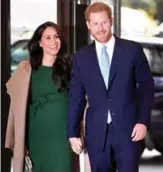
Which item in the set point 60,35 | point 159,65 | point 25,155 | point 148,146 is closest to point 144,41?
point 159,65

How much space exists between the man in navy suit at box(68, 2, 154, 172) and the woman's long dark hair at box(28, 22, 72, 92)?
42 centimetres

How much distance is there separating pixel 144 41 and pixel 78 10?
0.59 meters

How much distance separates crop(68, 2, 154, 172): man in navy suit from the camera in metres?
2.62

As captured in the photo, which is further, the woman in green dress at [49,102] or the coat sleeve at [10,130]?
the coat sleeve at [10,130]

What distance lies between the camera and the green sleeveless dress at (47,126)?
3.11 m

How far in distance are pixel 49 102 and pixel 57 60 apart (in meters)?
0.26

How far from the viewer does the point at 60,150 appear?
3.16 meters

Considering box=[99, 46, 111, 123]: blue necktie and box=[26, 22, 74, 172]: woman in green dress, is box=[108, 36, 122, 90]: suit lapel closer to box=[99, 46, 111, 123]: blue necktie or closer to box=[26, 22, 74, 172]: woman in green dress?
box=[99, 46, 111, 123]: blue necktie

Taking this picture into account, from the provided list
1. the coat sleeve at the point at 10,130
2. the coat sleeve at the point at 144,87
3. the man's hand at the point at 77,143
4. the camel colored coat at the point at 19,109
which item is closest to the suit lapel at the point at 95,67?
the coat sleeve at the point at 144,87

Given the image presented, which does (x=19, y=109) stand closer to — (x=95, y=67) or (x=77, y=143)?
(x=77, y=143)

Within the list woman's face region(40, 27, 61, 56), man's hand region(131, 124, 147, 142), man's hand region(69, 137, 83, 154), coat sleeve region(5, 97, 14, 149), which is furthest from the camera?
coat sleeve region(5, 97, 14, 149)

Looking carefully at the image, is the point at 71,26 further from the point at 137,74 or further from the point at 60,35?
the point at 137,74

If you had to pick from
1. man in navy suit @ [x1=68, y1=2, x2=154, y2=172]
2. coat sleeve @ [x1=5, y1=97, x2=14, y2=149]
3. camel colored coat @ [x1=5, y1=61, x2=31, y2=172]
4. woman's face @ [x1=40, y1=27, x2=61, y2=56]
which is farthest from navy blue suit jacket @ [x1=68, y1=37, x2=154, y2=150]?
coat sleeve @ [x1=5, y1=97, x2=14, y2=149]

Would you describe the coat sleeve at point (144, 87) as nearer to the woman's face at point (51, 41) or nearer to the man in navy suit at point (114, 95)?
the man in navy suit at point (114, 95)
